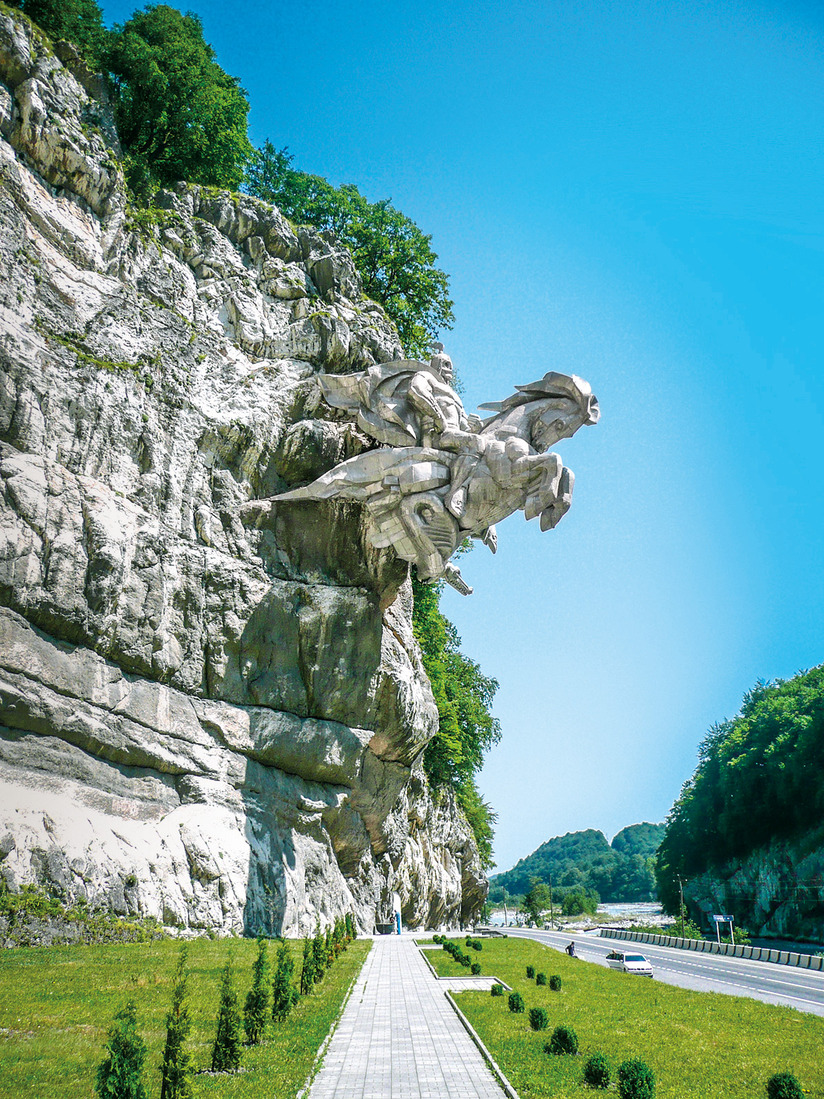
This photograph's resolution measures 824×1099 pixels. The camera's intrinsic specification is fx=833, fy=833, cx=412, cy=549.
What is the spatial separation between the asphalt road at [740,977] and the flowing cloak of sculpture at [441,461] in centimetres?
1343

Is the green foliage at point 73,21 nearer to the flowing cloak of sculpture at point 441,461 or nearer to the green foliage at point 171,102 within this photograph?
the green foliage at point 171,102

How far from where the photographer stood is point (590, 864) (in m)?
163

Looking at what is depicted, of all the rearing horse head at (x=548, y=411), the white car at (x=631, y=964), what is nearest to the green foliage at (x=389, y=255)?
the rearing horse head at (x=548, y=411)

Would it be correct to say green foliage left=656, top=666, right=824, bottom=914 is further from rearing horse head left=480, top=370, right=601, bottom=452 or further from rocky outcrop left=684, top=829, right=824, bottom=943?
rearing horse head left=480, top=370, right=601, bottom=452

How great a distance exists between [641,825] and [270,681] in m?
170

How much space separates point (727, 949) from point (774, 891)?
60.7 ft

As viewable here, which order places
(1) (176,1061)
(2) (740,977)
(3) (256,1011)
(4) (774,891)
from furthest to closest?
(4) (774,891), (2) (740,977), (3) (256,1011), (1) (176,1061)

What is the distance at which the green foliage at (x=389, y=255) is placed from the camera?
36.8 meters

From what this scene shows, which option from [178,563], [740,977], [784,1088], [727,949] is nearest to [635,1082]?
[784,1088]

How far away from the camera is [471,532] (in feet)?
78.4

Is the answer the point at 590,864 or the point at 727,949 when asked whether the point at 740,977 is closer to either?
the point at 727,949

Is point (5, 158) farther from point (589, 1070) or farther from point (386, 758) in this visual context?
point (589, 1070)

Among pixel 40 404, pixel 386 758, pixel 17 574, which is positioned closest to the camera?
pixel 17 574

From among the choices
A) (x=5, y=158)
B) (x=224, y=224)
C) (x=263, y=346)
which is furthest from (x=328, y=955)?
(x=224, y=224)
